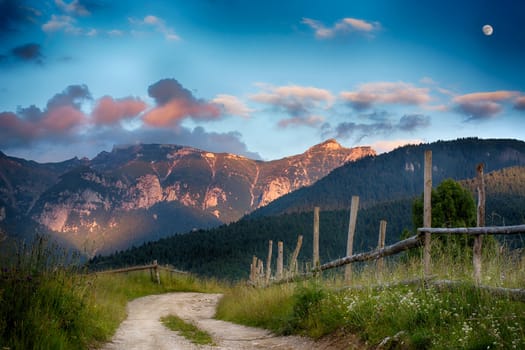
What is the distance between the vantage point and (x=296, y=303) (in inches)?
407

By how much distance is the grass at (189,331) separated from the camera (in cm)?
1020

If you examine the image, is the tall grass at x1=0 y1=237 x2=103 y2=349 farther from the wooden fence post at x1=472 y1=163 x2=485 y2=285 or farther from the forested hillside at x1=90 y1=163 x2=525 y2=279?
the forested hillside at x1=90 y1=163 x2=525 y2=279

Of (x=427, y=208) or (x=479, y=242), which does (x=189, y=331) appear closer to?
(x=427, y=208)

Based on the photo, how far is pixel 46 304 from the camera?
7309mm

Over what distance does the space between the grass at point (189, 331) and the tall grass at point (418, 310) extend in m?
1.58

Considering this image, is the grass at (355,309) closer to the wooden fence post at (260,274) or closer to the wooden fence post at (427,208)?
the wooden fence post at (427,208)

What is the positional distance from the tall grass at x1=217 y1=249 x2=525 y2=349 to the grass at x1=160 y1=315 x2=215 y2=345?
5.19 feet

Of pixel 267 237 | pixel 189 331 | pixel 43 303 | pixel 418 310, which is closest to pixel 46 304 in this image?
pixel 43 303

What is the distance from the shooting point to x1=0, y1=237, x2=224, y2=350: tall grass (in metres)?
6.28

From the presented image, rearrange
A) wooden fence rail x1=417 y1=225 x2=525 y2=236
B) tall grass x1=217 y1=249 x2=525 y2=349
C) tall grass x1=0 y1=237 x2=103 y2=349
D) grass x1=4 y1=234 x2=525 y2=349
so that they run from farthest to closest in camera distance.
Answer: tall grass x1=0 y1=237 x2=103 y2=349 → wooden fence rail x1=417 y1=225 x2=525 y2=236 → grass x1=4 y1=234 x2=525 y2=349 → tall grass x1=217 y1=249 x2=525 y2=349

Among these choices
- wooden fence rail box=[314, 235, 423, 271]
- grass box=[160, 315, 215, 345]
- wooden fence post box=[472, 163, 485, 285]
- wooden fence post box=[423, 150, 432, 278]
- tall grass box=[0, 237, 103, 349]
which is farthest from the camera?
grass box=[160, 315, 215, 345]

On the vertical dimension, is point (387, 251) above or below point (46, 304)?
above

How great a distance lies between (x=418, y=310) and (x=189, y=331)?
22.5 ft

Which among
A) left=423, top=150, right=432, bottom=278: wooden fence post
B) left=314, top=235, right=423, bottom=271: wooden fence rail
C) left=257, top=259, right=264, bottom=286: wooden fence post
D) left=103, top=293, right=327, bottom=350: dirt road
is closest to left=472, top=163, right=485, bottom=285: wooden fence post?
left=423, top=150, right=432, bottom=278: wooden fence post
